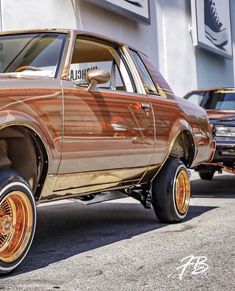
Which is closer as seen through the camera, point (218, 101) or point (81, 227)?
point (81, 227)

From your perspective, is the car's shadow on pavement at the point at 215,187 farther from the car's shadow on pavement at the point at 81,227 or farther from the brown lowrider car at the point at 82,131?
the brown lowrider car at the point at 82,131

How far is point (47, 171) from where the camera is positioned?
4891 millimetres

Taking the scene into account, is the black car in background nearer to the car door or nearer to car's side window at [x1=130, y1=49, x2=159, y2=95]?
car's side window at [x1=130, y1=49, x2=159, y2=95]

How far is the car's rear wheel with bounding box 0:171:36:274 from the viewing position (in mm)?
4379

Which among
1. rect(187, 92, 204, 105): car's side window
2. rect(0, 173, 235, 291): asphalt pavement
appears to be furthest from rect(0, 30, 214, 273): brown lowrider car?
rect(187, 92, 204, 105): car's side window

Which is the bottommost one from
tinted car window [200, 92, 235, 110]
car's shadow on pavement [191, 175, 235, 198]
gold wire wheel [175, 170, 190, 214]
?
car's shadow on pavement [191, 175, 235, 198]

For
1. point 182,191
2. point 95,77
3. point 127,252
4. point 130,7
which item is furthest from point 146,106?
point 130,7

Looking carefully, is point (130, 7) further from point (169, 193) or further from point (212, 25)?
point (169, 193)

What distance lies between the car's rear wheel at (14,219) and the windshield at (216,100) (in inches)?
256

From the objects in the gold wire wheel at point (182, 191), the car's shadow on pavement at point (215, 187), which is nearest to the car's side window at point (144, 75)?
the gold wire wheel at point (182, 191)

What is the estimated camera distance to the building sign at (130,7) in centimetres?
1394

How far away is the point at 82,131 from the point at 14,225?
1073mm

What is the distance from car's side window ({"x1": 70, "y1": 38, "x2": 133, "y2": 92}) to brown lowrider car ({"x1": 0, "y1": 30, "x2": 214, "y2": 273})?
11 millimetres

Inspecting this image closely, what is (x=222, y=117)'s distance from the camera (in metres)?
9.86
